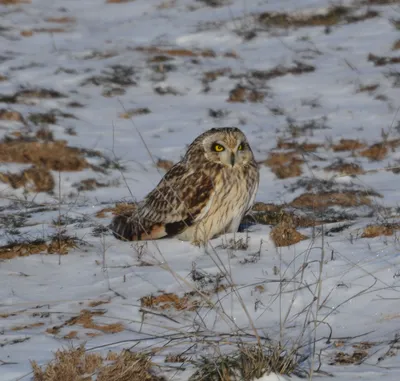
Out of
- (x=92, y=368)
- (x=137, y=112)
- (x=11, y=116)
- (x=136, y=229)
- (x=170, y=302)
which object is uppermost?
(x=92, y=368)

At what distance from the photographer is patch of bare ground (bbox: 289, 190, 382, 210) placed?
8195mm

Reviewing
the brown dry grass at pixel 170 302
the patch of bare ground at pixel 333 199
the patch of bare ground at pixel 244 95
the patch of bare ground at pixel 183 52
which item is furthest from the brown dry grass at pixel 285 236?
the patch of bare ground at pixel 183 52

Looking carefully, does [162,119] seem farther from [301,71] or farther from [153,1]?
[153,1]

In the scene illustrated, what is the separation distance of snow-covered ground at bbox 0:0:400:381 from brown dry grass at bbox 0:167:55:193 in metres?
0.08

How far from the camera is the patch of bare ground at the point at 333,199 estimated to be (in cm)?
820

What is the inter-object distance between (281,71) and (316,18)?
2330mm

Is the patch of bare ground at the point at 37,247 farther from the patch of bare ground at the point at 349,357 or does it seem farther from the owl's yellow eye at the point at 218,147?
the patch of bare ground at the point at 349,357

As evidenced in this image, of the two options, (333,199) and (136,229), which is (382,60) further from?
(136,229)

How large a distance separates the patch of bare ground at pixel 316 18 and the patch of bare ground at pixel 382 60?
1748 mm

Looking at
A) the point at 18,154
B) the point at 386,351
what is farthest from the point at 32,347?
the point at 18,154

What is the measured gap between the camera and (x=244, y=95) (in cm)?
1284

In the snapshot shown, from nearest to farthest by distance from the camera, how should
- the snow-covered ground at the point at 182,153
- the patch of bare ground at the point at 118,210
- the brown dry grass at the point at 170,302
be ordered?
the snow-covered ground at the point at 182,153
the brown dry grass at the point at 170,302
the patch of bare ground at the point at 118,210

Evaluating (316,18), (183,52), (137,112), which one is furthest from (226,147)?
(316,18)

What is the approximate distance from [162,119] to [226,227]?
5.71 m
